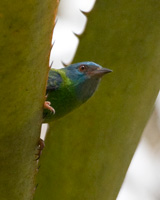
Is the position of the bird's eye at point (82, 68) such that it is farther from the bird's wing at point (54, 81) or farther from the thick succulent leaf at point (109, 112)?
the thick succulent leaf at point (109, 112)

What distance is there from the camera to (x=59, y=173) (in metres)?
1.79

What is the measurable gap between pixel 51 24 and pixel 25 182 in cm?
37

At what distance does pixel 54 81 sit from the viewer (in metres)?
2.53

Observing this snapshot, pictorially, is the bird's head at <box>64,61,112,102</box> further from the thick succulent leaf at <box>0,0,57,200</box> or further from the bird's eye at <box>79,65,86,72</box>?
the thick succulent leaf at <box>0,0,57,200</box>

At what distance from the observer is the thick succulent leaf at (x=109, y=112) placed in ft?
5.76

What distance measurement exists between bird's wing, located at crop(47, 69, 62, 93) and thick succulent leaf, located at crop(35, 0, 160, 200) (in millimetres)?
571

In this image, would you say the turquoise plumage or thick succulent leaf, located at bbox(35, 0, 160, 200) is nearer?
thick succulent leaf, located at bbox(35, 0, 160, 200)

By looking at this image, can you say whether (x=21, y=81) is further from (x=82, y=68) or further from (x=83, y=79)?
(x=83, y=79)

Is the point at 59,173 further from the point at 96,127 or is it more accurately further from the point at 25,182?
the point at 25,182

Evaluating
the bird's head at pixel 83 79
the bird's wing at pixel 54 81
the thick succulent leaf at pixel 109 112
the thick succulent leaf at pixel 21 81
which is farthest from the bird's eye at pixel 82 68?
the thick succulent leaf at pixel 21 81

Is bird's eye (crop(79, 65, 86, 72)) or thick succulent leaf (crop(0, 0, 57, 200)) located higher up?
thick succulent leaf (crop(0, 0, 57, 200))

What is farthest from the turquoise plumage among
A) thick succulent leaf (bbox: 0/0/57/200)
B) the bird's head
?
thick succulent leaf (bbox: 0/0/57/200)

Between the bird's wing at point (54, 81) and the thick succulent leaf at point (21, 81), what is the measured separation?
1162 mm

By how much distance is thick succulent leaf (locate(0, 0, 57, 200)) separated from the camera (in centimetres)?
121
